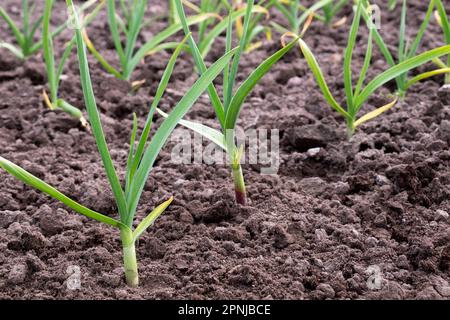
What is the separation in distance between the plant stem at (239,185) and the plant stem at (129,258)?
1.33 ft

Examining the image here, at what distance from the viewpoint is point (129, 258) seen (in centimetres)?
178

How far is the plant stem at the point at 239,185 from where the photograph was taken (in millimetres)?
2047

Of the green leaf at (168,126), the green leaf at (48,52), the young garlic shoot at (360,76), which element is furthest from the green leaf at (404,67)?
the green leaf at (48,52)

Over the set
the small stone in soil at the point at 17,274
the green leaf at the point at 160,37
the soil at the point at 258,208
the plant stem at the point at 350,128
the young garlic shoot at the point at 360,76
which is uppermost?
the green leaf at the point at 160,37

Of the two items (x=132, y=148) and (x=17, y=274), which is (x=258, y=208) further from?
(x=17, y=274)

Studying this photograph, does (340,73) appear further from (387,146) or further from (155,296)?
(155,296)

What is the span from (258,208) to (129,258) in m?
0.46

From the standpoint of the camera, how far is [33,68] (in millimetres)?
3002

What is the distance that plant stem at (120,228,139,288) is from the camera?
177 cm

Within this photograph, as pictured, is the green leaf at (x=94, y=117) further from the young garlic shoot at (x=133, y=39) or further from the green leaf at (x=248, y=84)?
the young garlic shoot at (x=133, y=39)

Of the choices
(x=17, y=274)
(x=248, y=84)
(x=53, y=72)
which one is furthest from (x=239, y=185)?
(x=53, y=72)

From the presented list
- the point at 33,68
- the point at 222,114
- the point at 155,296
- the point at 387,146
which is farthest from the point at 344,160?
the point at 33,68

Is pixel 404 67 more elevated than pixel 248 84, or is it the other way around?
pixel 404 67
